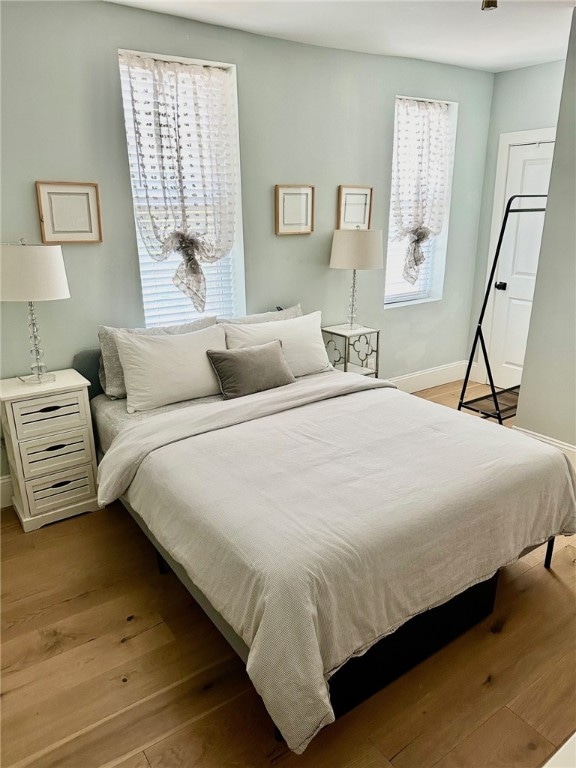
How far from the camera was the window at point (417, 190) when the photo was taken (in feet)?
13.8

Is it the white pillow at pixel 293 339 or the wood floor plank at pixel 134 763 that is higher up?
the white pillow at pixel 293 339

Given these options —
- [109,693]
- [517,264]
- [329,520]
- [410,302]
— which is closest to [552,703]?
[329,520]

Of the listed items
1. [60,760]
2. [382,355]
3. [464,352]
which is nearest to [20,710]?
[60,760]

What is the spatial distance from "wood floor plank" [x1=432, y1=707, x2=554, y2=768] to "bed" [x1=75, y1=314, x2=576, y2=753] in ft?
1.02

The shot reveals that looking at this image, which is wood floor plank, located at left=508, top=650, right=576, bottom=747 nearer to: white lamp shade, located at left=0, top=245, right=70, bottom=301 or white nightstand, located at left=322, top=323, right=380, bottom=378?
white nightstand, located at left=322, top=323, right=380, bottom=378

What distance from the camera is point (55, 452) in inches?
111

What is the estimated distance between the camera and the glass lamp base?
2812mm

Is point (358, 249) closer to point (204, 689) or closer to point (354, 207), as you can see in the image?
point (354, 207)

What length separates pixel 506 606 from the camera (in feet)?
7.43

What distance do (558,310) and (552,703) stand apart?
2430 mm

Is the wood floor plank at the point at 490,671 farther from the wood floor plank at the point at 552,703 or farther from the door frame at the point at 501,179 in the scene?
the door frame at the point at 501,179

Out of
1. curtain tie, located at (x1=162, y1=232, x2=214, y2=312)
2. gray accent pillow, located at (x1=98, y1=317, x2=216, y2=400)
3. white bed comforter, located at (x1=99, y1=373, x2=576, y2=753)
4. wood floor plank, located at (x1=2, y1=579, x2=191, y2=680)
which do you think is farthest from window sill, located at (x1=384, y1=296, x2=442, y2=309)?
wood floor plank, located at (x1=2, y1=579, x2=191, y2=680)

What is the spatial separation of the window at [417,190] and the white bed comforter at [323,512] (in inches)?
83.6

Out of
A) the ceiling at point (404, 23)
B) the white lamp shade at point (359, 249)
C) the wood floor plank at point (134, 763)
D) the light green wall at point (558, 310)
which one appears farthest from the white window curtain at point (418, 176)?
the wood floor plank at point (134, 763)
